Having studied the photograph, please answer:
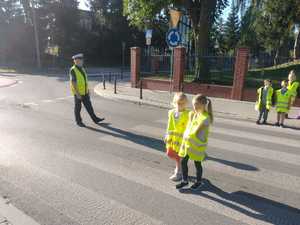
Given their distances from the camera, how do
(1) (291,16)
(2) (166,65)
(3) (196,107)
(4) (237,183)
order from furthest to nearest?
1. (1) (291,16)
2. (2) (166,65)
3. (4) (237,183)
4. (3) (196,107)

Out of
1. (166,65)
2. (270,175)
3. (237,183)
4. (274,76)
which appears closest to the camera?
(237,183)

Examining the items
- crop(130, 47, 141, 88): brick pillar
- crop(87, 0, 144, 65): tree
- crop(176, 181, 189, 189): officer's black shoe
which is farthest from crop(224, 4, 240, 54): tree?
crop(176, 181, 189, 189): officer's black shoe

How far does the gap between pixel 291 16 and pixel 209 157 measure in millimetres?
28849

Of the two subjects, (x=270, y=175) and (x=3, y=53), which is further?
(x=3, y=53)

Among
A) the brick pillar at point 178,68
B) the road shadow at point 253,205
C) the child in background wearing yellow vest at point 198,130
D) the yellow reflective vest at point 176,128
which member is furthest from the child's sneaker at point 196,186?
the brick pillar at point 178,68

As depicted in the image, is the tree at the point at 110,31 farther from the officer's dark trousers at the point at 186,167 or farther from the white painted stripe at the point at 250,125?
the officer's dark trousers at the point at 186,167

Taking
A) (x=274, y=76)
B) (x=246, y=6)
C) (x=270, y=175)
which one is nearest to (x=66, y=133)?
(x=270, y=175)

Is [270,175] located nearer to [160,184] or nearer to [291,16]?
[160,184]

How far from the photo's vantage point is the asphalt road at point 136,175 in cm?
396

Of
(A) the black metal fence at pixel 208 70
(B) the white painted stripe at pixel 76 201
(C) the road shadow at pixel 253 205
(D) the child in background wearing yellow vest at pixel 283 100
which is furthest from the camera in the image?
(A) the black metal fence at pixel 208 70

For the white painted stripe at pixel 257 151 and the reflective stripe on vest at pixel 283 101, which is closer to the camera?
the white painted stripe at pixel 257 151

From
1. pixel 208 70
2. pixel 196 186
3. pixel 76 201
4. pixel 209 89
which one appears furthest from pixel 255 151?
pixel 208 70

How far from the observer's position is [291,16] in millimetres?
29641

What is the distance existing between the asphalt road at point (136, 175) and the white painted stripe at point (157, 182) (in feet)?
0.05
